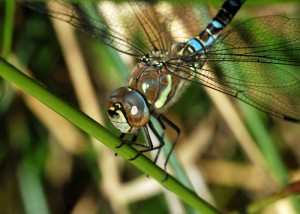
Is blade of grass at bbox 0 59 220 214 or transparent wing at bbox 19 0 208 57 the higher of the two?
blade of grass at bbox 0 59 220 214

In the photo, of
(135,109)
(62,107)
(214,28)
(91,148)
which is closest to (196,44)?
(214,28)

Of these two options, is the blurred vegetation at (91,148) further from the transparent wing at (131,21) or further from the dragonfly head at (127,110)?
the dragonfly head at (127,110)

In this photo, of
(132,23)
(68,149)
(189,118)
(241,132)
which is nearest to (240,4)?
(132,23)

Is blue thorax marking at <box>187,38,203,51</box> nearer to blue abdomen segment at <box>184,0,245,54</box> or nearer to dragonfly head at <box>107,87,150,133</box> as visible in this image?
blue abdomen segment at <box>184,0,245,54</box>

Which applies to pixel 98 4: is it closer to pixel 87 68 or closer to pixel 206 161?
pixel 87 68

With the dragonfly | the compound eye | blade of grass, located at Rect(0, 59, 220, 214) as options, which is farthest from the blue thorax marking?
blade of grass, located at Rect(0, 59, 220, 214)

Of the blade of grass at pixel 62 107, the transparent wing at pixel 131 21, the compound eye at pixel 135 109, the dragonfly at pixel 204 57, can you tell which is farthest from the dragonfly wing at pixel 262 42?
the blade of grass at pixel 62 107
